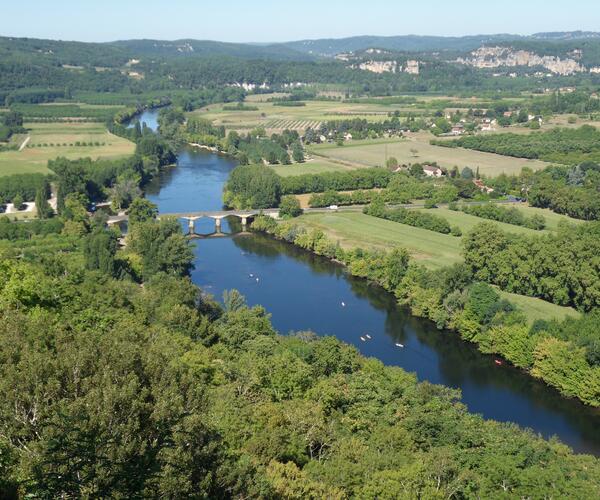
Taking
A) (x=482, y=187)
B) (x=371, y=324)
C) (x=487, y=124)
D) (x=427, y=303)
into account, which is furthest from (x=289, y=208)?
(x=487, y=124)

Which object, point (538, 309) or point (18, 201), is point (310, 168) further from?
point (538, 309)

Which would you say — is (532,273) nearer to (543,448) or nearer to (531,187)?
(543,448)

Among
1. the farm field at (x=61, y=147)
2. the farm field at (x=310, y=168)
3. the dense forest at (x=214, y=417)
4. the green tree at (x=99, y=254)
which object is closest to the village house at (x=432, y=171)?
the farm field at (x=310, y=168)

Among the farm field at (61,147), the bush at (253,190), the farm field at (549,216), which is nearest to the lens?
the farm field at (549,216)

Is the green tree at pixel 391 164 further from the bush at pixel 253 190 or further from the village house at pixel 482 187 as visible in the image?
the bush at pixel 253 190

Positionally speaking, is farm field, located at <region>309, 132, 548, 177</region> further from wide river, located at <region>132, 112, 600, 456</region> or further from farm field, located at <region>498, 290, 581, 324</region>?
farm field, located at <region>498, 290, 581, 324</region>

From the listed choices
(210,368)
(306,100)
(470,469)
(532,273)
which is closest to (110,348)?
(210,368)
